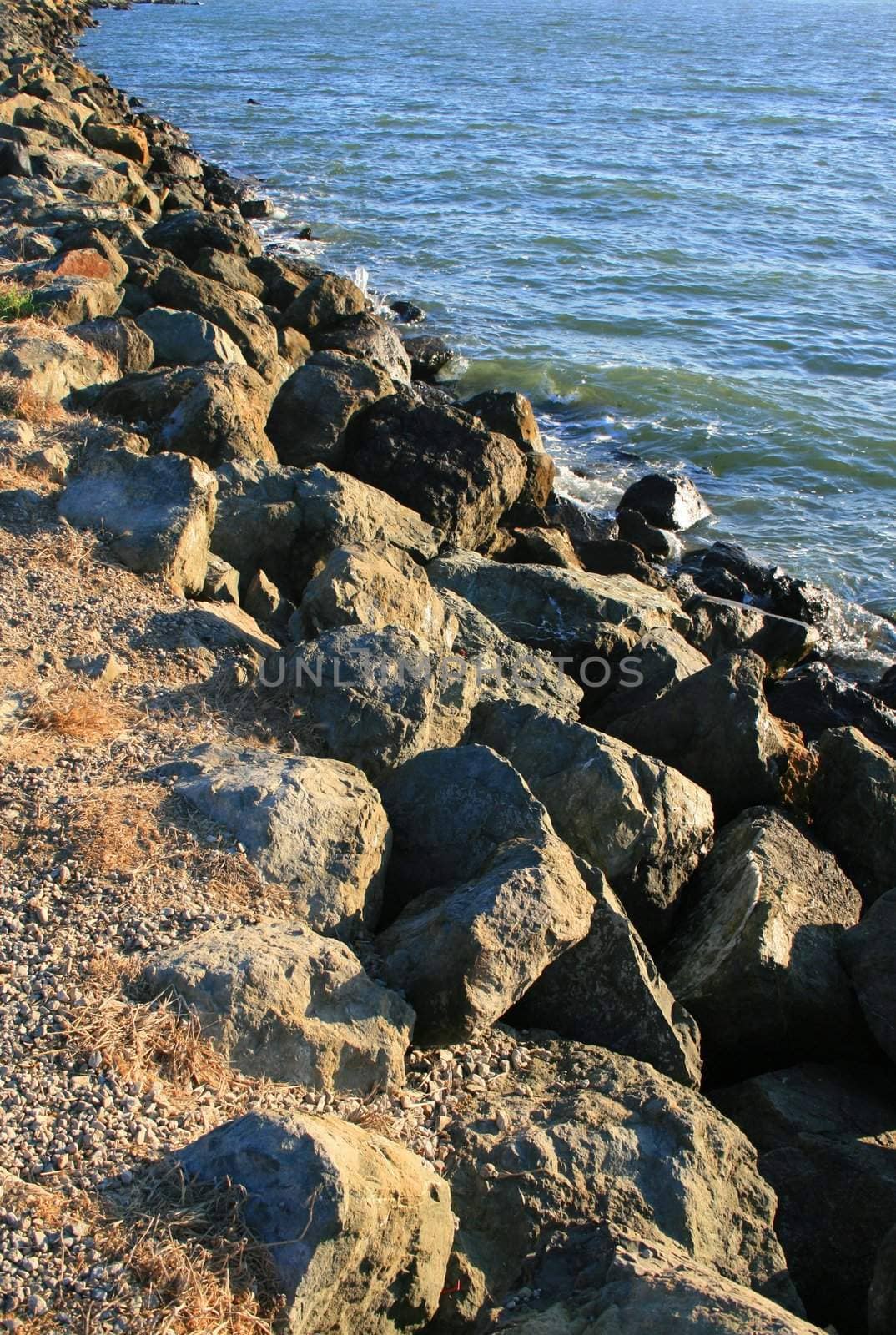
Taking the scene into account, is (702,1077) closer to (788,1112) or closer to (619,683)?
(788,1112)

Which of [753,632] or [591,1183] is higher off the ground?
[591,1183]

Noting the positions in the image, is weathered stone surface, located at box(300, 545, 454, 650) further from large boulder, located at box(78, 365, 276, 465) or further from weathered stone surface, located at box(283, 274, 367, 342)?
weathered stone surface, located at box(283, 274, 367, 342)

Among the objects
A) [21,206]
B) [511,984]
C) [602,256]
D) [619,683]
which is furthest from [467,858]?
[602,256]

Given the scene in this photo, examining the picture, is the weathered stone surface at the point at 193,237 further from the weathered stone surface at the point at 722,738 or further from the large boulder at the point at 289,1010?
the large boulder at the point at 289,1010

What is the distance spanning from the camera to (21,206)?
1683 cm

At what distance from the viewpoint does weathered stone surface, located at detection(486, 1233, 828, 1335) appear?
3684 millimetres

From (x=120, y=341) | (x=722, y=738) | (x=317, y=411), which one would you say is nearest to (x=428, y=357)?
(x=317, y=411)

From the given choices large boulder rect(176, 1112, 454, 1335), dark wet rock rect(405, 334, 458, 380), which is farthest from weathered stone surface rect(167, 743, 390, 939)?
dark wet rock rect(405, 334, 458, 380)

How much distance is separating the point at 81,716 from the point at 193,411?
3.95 meters

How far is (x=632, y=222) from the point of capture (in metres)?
27.6

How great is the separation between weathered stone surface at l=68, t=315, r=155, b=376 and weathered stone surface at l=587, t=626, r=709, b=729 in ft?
17.5

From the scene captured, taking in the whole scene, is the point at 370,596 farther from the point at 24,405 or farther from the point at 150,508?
the point at 24,405

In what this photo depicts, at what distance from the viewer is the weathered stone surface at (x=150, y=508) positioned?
780 cm

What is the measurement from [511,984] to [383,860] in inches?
42.2
